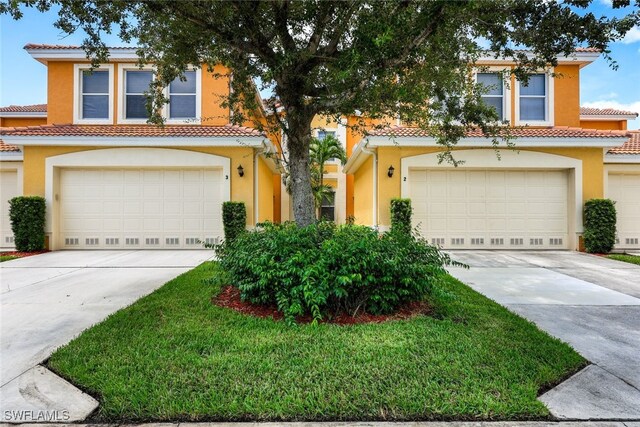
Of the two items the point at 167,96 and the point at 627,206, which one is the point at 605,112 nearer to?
the point at 627,206

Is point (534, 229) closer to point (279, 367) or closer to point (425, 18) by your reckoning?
point (425, 18)

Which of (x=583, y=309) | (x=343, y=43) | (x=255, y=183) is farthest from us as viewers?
(x=255, y=183)

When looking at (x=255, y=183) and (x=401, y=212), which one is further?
(x=255, y=183)

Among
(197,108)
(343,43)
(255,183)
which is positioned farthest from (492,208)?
(197,108)

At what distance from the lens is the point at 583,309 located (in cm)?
491

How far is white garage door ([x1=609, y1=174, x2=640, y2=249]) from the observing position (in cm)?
1123

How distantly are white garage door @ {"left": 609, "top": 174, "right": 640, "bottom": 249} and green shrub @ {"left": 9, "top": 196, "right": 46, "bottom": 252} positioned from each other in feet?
60.0

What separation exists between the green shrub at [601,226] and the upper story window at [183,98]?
44.1 feet

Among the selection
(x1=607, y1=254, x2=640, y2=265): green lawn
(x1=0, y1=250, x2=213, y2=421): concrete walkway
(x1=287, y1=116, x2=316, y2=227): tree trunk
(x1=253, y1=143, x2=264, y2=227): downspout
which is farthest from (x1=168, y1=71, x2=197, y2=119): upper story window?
(x1=607, y1=254, x2=640, y2=265): green lawn

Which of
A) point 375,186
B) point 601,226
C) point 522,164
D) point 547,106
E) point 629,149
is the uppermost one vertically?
point 547,106

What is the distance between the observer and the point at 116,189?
1091cm

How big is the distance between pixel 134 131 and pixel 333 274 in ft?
32.0

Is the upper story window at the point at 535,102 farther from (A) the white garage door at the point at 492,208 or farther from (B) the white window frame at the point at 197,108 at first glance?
(B) the white window frame at the point at 197,108

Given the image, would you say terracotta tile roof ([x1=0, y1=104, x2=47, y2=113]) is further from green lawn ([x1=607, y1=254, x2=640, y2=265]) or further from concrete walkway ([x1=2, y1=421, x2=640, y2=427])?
green lawn ([x1=607, y1=254, x2=640, y2=265])
